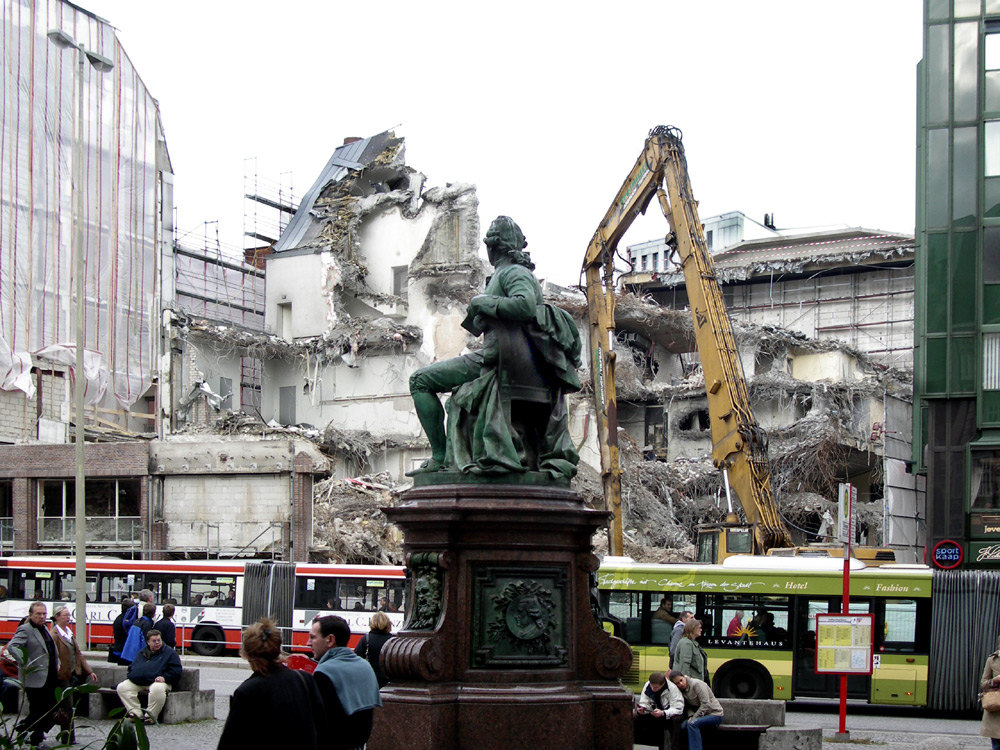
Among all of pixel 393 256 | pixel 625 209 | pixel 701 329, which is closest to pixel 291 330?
pixel 393 256

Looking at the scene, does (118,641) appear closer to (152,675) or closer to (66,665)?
(152,675)

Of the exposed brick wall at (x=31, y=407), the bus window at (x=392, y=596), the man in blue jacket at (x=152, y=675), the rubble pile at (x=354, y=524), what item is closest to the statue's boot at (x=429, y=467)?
the man in blue jacket at (x=152, y=675)

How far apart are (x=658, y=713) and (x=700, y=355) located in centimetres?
1674

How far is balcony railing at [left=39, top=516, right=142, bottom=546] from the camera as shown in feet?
131

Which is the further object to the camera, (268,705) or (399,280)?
(399,280)

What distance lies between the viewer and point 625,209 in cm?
3078

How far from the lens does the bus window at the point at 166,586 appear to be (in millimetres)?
31495

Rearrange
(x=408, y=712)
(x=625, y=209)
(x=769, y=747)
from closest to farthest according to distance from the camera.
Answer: (x=408, y=712) < (x=769, y=747) < (x=625, y=209)

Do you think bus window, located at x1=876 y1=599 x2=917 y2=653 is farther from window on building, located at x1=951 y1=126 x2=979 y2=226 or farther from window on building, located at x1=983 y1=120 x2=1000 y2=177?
window on building, located at x1=983 y1=120 x2=1000 y2=177

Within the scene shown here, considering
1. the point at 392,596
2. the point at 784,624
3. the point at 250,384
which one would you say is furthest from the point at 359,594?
the point at 250,384

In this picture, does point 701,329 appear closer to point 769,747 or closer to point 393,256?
point 769,747

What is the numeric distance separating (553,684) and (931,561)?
68.2 ft

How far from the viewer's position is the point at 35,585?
32344mm

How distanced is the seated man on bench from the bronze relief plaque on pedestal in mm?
2112
